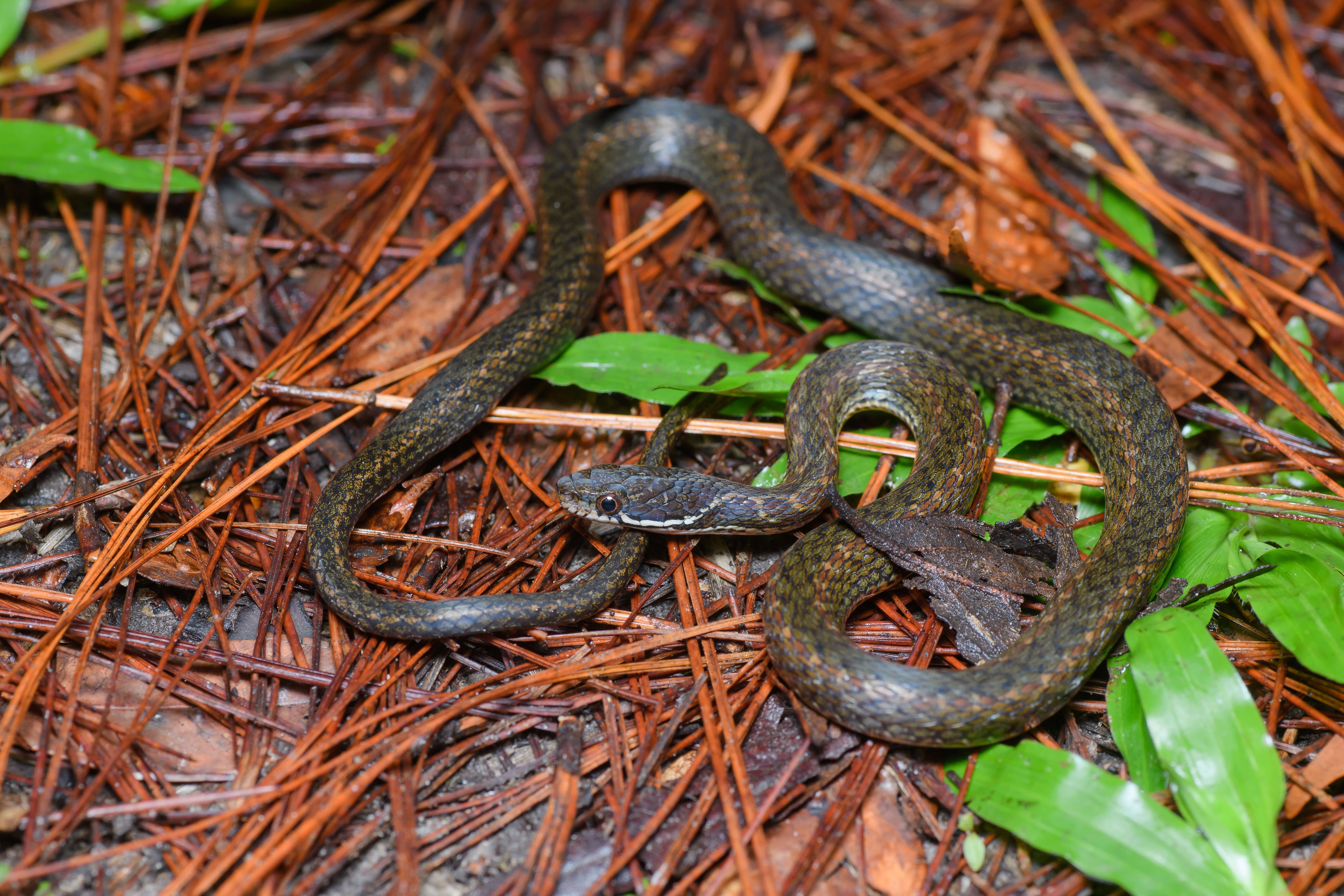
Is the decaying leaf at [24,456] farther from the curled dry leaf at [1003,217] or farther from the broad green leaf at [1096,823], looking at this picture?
the curled dry leaf at [1003,217]

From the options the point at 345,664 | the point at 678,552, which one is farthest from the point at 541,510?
the point at 345,664

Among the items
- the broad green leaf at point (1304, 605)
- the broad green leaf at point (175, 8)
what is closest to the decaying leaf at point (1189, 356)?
the broad green leaf at point (1304, 605)

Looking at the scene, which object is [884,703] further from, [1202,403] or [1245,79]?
[1245,79]

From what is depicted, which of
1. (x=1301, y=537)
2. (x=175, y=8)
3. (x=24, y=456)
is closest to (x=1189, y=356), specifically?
(x=1301, y=537)

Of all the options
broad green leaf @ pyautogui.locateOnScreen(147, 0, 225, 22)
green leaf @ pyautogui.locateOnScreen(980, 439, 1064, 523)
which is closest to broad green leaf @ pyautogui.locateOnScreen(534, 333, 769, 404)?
green leaf @ pyautogui.locateOnScreen(980, 439, 1064, 523)

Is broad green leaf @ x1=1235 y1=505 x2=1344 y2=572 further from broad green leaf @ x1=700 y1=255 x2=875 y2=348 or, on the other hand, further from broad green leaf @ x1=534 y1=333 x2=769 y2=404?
broad green leaf @ x1=534 y1=333 x2=769 y2=404
